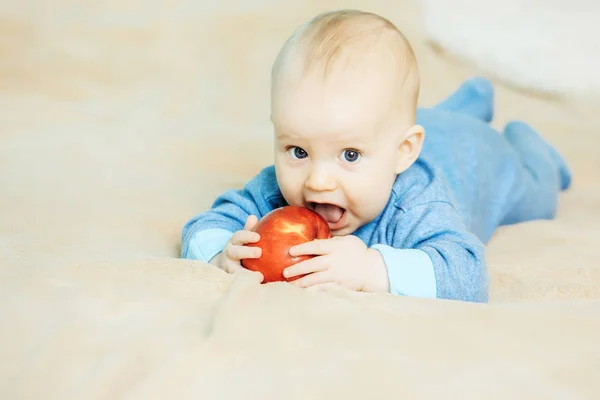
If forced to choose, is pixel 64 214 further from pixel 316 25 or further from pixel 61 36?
pixel 61 36

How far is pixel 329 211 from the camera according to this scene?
1.21 m

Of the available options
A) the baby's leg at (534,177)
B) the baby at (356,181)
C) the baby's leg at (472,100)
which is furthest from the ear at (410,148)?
the baby's leg at (472,100)

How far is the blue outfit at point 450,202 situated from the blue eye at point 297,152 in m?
0.17

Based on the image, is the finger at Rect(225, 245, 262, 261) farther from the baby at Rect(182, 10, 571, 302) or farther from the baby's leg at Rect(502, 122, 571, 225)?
the baby's leg at Rect(502, 122, 571, 225)

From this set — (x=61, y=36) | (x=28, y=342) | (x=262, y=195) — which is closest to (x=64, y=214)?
(x=262, y=195)

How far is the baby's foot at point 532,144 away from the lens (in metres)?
1.92

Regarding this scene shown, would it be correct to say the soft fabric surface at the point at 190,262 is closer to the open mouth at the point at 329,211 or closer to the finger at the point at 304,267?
the finger at the point at 304,267

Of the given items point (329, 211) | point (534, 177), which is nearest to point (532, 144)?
point (534, 177)

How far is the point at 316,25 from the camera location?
1.17 metres

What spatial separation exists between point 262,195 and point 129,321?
1.84 feet

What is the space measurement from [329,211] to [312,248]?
0.17 meters

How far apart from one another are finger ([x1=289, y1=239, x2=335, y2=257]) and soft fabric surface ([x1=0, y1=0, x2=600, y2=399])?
0.12 metres

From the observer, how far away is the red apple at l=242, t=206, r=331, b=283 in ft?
3.46

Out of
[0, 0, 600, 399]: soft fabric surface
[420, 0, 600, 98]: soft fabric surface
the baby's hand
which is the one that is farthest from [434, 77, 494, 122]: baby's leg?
the baby's hand
